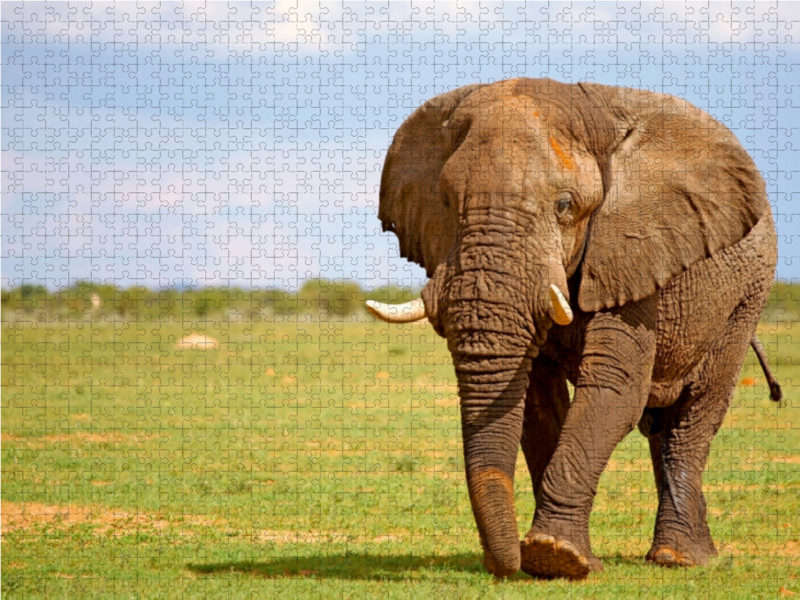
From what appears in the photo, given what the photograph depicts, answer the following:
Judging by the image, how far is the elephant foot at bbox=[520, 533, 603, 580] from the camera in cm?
764

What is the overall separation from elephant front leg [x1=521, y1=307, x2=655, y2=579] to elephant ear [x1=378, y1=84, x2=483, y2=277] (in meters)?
1.27

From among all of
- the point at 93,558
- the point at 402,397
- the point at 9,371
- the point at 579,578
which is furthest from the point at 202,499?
the point at 9,371

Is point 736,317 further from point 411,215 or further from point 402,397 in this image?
point 402,397

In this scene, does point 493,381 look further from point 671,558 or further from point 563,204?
point 671,558

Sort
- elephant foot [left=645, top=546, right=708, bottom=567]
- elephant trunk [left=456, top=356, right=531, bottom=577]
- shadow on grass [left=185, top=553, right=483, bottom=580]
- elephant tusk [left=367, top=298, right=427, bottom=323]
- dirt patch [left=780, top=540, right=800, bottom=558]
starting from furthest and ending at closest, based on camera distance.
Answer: dirt patch [left=780, top=540, right=800, bottom=558] < elephant foot [left=645, top=546, right=708, bottom=567] < shadow on grass [left=185, top=553, right=483, bottom=580] < elephant tusk [left=367, top=298, right=427, bottom=323] < elephant trunk [left=456, top=356, right=531, bottom=577]

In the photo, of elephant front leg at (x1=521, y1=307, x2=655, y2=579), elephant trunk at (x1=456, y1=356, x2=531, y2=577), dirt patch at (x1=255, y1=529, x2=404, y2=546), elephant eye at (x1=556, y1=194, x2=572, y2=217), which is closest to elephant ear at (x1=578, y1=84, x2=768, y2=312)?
elephant front leg at (x1=521, y1=307, x2=655, y2=579)

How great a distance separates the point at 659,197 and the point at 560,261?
3.73ft

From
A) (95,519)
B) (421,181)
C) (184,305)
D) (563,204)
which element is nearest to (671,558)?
(563,204)

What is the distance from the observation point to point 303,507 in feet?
39.4

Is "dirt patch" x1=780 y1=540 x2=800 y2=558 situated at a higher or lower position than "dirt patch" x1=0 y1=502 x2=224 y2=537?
higher

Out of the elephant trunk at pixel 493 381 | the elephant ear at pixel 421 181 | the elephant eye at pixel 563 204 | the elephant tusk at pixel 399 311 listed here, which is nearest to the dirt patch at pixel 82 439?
the elephant ear at pixel 421 181

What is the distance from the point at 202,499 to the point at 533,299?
6062 mm

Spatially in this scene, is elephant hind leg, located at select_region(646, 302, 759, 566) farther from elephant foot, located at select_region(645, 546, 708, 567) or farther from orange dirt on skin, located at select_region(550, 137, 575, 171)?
orange dirt on skin, located at select_region(550, 137, 575, 171)

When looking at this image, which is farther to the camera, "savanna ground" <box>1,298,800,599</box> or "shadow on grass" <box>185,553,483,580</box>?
"shadow on grass" <box>185,553,483,580</box>
